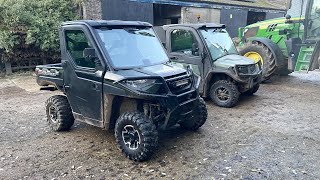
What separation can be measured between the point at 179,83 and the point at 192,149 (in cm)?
109

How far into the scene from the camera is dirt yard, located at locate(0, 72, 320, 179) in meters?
3.66

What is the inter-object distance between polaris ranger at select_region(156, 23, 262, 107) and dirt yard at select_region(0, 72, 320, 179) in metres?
0.44

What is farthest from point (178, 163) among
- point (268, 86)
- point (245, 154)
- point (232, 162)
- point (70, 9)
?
Answer: point (70, 9)

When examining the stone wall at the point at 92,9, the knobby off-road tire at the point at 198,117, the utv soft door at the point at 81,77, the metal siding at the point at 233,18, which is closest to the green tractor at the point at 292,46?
the knobby off-road tire at the point at 198,117

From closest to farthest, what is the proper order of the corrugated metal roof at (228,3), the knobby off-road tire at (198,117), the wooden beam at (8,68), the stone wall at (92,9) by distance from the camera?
the knobby off-road tire at (198,117), the wooden beam at (8,68), the stone wall at (92,9), the corrugated metal roof at (228,3)

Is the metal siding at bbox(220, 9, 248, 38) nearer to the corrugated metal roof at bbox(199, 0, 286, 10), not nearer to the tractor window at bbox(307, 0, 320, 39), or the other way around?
the corrugated metal roof at bbox(199, 0, 286, 10)

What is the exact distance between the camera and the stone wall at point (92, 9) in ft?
39.2

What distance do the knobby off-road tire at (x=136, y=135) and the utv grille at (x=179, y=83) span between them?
23.5 inches

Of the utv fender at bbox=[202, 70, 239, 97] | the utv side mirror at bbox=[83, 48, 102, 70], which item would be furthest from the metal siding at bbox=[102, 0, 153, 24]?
the utv side mirror at bbox=[83, 48, 102, 70]

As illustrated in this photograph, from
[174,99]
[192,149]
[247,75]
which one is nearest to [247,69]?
[247,75]

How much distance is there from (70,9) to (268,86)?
347 inches

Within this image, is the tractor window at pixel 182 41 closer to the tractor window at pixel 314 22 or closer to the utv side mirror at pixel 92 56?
the utv side mirror at pixel 92 56

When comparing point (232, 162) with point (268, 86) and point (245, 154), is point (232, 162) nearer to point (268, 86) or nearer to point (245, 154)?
point (245, 154)

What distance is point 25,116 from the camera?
19.9 feet
